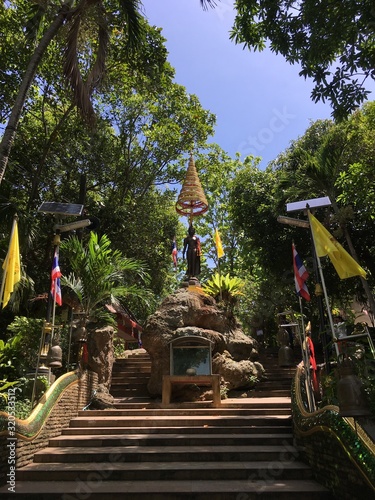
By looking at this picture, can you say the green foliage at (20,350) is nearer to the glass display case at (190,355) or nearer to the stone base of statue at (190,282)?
the glass display case at (190,355)

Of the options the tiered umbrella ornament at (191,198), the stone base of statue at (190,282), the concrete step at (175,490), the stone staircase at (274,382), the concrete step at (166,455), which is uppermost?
the tiered umbrella ornament at (191,198)

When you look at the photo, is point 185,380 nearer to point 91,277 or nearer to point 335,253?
point 91,277

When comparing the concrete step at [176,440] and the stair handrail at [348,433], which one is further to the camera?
the concrete step at [176,440]

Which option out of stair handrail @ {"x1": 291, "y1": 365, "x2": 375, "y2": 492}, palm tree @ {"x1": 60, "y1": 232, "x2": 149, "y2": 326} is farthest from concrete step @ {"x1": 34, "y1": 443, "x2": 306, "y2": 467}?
palm tree @ {"x1": 60, "y1": 232, "x2": 149, "y2": 326}

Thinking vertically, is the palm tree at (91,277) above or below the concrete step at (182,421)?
above

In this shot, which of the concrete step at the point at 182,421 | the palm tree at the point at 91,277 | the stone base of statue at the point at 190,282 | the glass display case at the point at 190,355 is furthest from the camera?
the stone base of statue at the point at 190,282

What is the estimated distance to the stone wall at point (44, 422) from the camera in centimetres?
553

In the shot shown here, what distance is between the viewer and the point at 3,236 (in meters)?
11.2

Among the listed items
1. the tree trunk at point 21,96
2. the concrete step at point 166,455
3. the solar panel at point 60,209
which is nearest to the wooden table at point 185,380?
the concrete step at point 166,455

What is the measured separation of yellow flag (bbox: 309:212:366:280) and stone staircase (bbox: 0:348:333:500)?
2947 mm

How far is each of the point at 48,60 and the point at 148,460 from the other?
50.5 feet

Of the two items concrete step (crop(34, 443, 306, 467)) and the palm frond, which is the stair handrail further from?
the palm frond

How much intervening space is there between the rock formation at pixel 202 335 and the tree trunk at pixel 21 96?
242 inches

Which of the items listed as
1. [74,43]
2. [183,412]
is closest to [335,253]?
[183,412]
